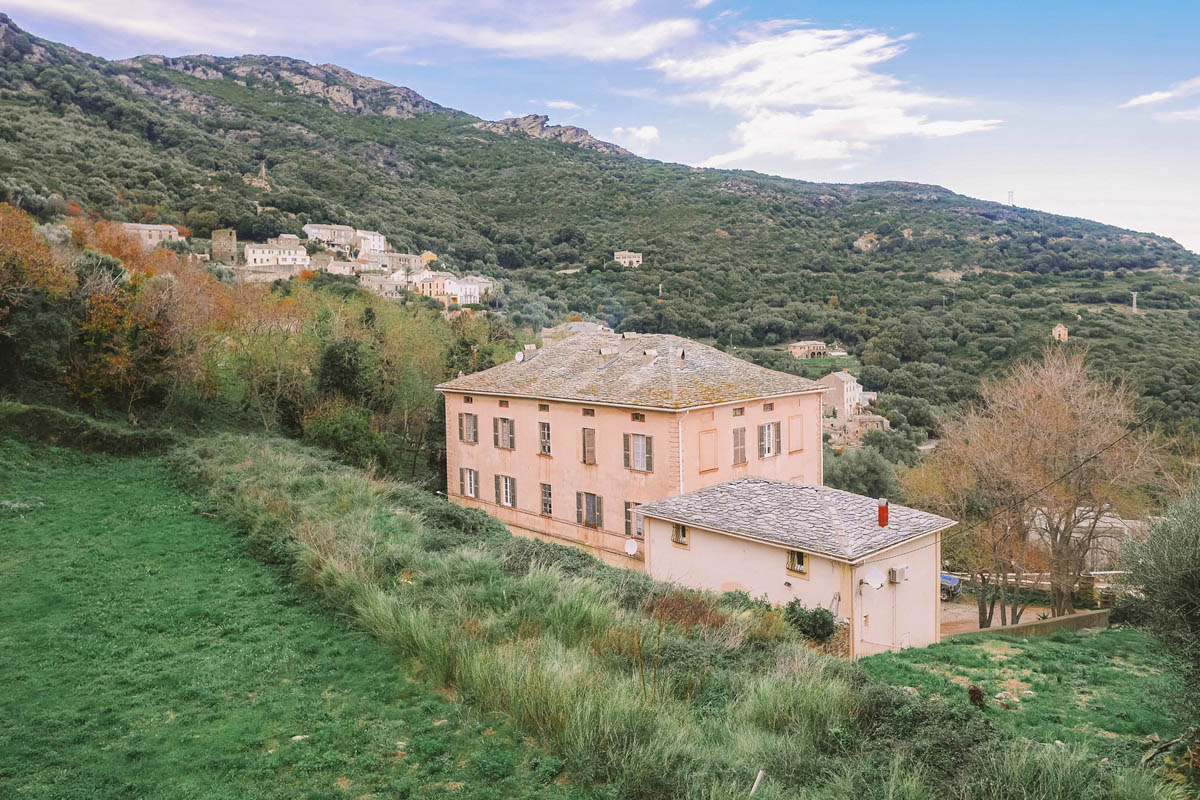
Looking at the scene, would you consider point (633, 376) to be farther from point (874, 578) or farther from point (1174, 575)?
point (1174, 575)

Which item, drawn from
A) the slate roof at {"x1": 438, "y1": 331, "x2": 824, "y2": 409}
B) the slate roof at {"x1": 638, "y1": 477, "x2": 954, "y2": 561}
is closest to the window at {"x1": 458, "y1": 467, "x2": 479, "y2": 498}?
the slate roof at {"x1": 438, "y1": 331, "x2": 824, "y2": 409}

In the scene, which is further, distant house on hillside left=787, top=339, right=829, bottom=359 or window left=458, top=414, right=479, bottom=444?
distant house on hillside left=787, top=339, right=829, bottom=359

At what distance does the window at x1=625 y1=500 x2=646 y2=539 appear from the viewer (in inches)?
770

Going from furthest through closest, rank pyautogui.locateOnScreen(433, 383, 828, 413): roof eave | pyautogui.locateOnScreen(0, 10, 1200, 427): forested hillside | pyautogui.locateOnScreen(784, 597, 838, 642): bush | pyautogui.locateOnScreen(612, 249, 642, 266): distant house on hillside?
pyautogui.locateOnScreen(612, 249, 642, 266): distant house on hillside, pyautogui.locateOnScreen(0, 10, 1200, 427): forested hillside, pyautogui.locateOnScreen(433, 383, 828, 413): roof eave, pyautogui.locateOnScreen(784, 597, 838, 642): bush

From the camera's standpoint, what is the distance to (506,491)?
77.9 ft

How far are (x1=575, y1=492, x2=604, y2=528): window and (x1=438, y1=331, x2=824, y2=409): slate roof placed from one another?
3040 millimetres

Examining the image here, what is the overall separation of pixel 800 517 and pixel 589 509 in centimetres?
784

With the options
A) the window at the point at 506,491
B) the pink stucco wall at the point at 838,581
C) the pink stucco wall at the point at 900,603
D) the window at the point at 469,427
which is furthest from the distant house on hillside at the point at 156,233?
the pink stucco wall at the point at 900,603

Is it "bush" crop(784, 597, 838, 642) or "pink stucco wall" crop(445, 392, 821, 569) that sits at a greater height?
"pink stucco wall" crop(445, 392, 821, 569)

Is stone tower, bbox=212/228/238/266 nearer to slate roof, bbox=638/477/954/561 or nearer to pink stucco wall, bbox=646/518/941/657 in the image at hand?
slate roof, bbox=638/477/954/561

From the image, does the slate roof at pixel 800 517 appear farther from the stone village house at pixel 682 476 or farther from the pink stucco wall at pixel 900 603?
the pink stucco wall at pixel 900 603

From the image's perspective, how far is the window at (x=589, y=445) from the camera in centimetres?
2070

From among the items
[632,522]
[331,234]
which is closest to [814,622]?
[632,522]

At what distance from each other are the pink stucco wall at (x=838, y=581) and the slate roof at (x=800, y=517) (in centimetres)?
25
